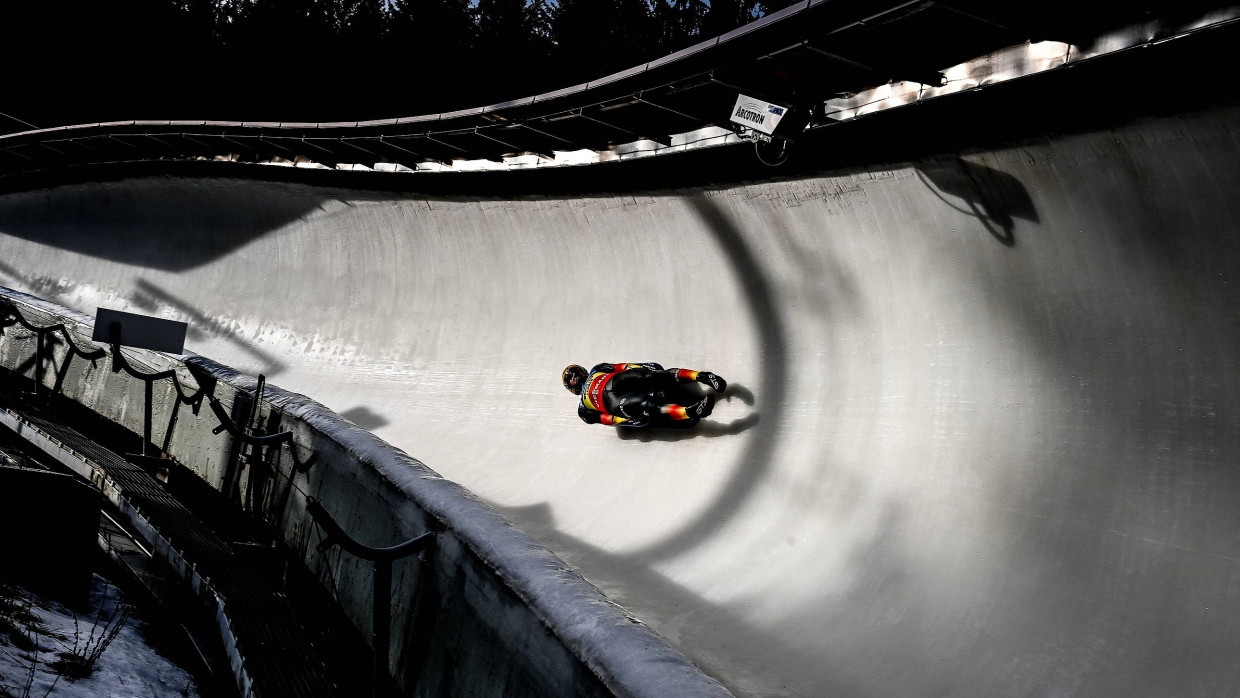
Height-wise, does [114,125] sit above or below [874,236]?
above

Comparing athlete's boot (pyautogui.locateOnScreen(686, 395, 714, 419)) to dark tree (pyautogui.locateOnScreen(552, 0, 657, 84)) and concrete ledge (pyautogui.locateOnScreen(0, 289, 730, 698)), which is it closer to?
concrete ledge (pyautogui.locateOnScreen(0, 289, 730, 698))

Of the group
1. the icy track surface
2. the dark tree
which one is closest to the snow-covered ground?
the icy track surface

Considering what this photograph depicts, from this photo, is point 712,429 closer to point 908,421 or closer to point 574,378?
point 574,378

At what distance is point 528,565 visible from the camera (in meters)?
2.43

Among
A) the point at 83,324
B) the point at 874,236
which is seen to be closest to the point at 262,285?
the point at 83,324

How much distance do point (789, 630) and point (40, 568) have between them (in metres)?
2.83

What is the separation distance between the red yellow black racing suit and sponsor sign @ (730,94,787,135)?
5.14 feet

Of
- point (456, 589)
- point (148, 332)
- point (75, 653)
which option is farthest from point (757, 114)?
point (148, 332)

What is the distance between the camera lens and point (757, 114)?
4762mm

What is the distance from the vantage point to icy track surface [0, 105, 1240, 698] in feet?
10.1

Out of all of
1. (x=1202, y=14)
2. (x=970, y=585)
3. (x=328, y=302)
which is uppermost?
(x=1202, y=14)

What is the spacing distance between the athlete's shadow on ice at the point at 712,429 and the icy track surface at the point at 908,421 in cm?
3

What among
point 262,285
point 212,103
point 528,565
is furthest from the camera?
point 212,103

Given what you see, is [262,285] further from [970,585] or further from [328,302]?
[970,585]
